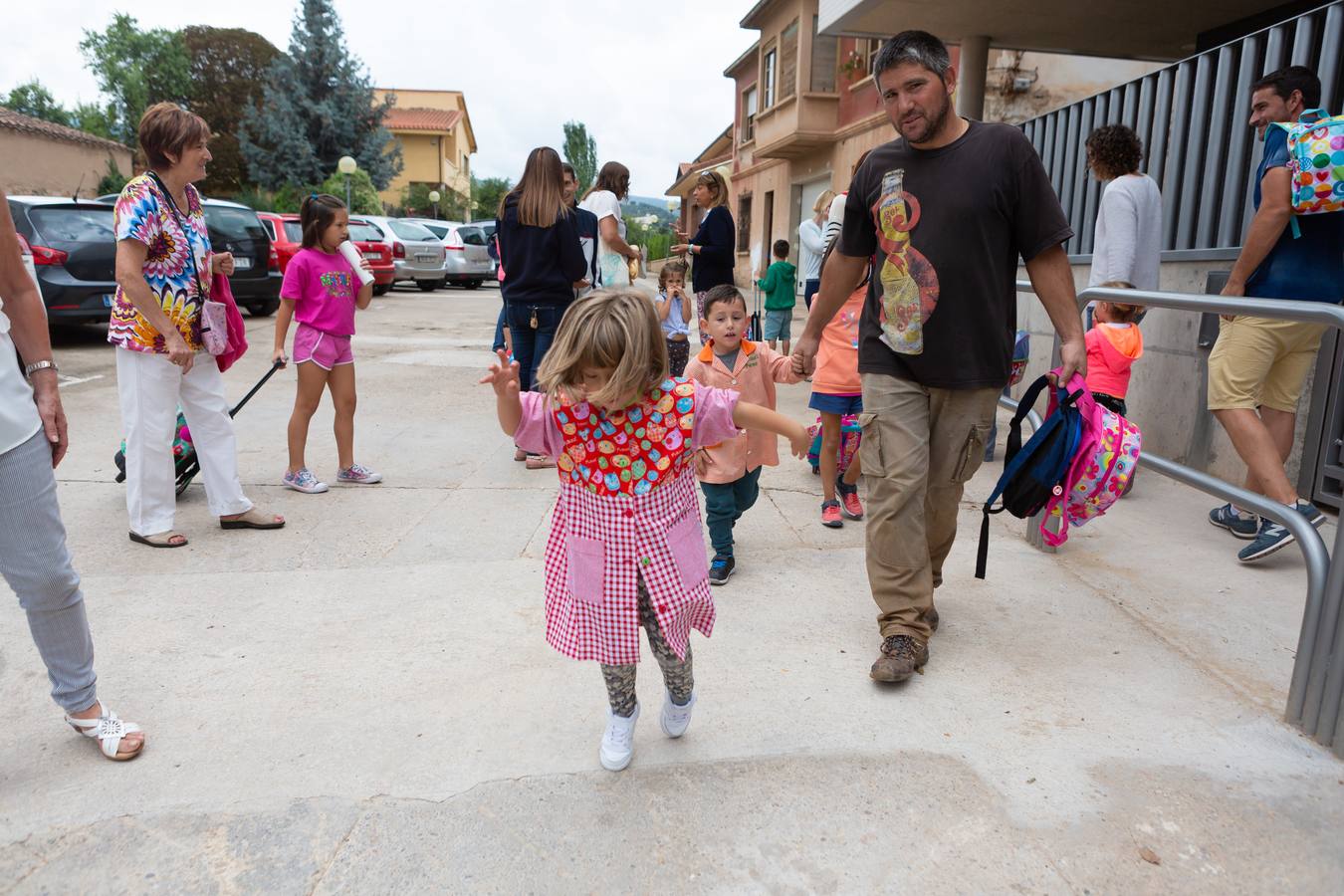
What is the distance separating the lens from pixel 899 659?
9.77ft

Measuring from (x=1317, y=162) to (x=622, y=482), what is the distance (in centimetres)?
335

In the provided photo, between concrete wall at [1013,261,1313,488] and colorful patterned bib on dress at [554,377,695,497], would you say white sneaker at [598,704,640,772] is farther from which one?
concrete wall at [1013,261,1313,488]

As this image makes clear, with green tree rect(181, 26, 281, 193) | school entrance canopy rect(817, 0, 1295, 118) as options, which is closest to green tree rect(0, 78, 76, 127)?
green tree rect(181, 26, 281, 193)

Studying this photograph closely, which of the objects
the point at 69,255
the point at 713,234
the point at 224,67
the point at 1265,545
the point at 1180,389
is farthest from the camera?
the point at 224,67

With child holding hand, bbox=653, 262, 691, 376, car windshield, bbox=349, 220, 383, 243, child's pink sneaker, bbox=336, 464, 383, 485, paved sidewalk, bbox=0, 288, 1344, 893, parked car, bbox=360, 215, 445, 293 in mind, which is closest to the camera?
paved sidewalk, bbox=0, 288, 1344, 893

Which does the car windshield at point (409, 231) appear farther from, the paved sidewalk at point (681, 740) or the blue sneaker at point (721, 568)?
the blue sneaker at point (721, 568)

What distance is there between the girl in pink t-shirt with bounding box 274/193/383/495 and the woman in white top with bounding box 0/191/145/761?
241 cm

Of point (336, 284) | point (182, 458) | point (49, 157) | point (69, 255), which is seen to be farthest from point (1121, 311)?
point (49, 157)

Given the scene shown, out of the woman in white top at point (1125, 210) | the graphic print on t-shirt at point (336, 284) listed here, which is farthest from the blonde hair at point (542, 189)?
the woman in white top at point (1125, 210)

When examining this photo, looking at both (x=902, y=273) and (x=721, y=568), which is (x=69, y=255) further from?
(x=902, y=273)

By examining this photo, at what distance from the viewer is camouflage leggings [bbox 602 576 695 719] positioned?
247cm

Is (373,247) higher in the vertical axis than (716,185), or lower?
lower

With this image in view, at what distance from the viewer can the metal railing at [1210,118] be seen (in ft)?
17.1

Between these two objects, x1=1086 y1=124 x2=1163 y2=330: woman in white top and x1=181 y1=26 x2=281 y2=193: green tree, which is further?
x1=181 y1=26 x2=281 y2=193: green tree
